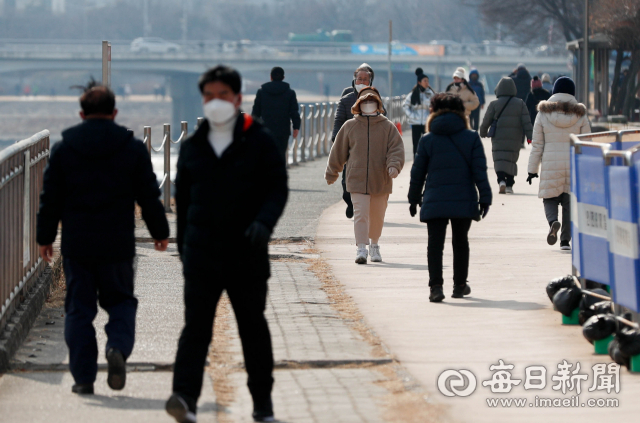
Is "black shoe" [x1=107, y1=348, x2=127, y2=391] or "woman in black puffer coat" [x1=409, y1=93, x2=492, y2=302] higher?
"woman in black puffer coat" [x1=409, y1=93, x2=492, y2=302]

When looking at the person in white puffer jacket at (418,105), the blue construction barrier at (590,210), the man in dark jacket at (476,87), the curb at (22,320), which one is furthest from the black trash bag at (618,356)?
the man in dark jacket at (476,87)

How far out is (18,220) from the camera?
7.45m

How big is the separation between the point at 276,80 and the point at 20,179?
9608 millimetres

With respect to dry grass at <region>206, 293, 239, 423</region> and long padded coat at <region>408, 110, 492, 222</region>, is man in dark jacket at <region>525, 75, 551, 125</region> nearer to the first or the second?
long padded coat at <region>408, 110, 492, 222</region>

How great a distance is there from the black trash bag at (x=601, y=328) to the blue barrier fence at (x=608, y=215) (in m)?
0.11

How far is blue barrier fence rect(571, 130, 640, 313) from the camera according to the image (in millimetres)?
5945

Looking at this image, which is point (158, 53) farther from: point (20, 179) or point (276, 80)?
point (20, 179)

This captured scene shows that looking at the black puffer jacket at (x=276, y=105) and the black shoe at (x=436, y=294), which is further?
the black puffer jacket at (x=276, y=105)

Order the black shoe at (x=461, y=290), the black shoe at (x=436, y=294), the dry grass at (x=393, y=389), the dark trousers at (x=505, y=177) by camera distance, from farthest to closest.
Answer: the dark trousers at (x=505, y=177) < the black shoe at (x=461, y=290) < the black shoe at (x=436, y=294) < the dry grass at (x=393, y=389)

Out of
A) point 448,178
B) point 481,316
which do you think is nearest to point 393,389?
point 481,316

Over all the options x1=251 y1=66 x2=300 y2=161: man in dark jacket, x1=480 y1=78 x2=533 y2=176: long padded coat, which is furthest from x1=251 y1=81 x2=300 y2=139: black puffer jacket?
x1=480 y1=78 x2=533 y2=176: long padded coat

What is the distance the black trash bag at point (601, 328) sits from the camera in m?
6.39

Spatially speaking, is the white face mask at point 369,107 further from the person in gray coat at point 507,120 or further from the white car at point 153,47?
the white car at point 153,47

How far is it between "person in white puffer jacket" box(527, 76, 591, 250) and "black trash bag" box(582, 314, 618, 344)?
4.37 m
